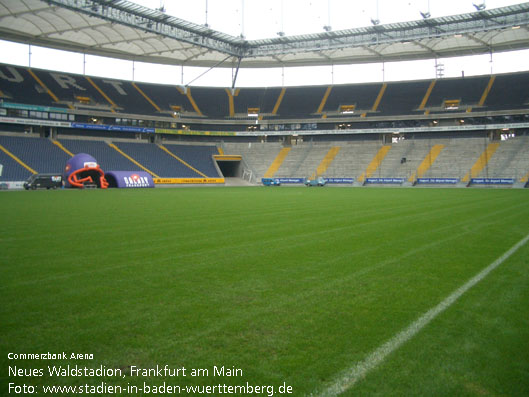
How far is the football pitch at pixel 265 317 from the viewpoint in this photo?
2.76 m

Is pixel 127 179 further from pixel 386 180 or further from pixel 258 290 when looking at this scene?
pixel 258 290

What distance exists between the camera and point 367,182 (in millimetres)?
51531

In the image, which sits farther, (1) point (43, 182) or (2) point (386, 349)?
(1) point (43, 182)

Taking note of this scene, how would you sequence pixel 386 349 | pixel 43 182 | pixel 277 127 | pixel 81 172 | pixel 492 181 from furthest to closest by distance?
pixel 277 127 → pixel 492 181 → pixel 81 172 → pixel 43 182 → pixel 386 349

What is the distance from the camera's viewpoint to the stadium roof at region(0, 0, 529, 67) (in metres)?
34.8

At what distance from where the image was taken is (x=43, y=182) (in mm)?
37219

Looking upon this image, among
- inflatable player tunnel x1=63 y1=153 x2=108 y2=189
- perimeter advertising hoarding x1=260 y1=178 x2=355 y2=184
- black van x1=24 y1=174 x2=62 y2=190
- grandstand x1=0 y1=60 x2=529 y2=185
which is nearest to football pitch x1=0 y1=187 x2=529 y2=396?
inflatable player tunnel x1=63 y1=153 x2=108 y2=189

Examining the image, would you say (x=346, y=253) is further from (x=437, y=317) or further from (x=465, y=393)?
(x=465, y=393)

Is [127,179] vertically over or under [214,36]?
under

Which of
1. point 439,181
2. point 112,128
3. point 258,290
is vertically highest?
point 112,128

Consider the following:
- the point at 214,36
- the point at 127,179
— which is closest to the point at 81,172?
the point at 127,179

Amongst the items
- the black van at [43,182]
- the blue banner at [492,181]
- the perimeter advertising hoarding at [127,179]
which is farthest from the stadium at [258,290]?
the blue banner at [492,181]

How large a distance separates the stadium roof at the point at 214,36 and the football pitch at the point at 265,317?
31.8 m

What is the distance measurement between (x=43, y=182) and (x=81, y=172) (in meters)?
3.40
